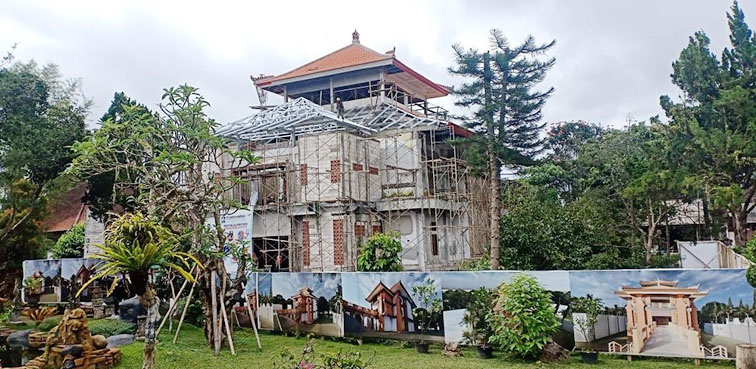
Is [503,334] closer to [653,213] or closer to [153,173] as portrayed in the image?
[153,173]

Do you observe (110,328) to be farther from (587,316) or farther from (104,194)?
(587,316)

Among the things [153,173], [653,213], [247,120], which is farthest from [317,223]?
[653,213]

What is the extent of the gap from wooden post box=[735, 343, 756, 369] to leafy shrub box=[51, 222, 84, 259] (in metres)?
19.0

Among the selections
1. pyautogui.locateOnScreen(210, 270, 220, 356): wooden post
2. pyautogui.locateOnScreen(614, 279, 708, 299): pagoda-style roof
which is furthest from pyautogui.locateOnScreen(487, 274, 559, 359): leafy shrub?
pyautogui.locateOnScreen(210, 270, 220, 356): wooden post

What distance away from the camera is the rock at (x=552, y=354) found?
24.9 ft

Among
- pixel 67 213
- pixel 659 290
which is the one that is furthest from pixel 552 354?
pixel 67 213

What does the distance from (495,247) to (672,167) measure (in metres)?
5.03

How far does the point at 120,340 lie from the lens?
33.4ft

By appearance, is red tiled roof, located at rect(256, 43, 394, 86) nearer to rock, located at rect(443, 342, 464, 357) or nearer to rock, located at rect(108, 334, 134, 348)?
rock, located at rect(108, 334, 134, 348)

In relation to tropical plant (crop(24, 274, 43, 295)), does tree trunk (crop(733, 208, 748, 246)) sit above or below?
above

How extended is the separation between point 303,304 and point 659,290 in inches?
239

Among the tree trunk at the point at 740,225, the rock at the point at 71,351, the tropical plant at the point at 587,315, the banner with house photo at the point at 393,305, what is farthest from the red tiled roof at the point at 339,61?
the rock at the point at 71,351

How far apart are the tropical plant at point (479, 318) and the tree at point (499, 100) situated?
4.33m

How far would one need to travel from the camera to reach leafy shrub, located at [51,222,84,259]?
18656 millimetres
